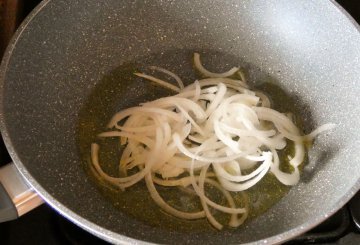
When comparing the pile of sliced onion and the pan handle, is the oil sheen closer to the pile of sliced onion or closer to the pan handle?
the pile of sliced onion

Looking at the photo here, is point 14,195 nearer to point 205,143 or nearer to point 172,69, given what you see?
point 205,143

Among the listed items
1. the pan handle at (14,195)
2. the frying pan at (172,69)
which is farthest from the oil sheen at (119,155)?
the pan handle at (14,195)

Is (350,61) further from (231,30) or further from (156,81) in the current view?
(156,81)

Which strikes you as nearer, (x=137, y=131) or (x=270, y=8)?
(x=137, y=131)

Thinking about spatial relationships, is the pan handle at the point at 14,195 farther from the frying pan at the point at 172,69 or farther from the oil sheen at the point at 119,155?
the oil sheen at the point at 119,155

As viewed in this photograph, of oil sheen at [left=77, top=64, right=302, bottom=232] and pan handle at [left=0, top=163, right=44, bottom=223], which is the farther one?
oil sheen at [left=77, top=64, right=302, bottom=232]

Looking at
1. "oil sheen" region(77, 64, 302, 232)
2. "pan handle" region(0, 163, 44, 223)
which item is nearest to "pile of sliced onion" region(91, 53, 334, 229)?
"oil sheen" region(77, 64, 302, 232)

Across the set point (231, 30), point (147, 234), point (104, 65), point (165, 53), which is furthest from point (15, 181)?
point (231, 30)
